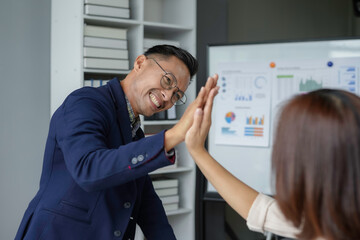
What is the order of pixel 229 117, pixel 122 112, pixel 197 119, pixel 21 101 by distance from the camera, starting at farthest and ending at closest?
pixel 229 117
pixel 21 101
pixel 122 112
pixel 197 119

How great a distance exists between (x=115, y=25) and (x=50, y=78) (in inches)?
23.0

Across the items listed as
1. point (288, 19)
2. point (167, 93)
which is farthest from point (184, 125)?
point (288, 19)

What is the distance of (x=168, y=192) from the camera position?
11.5 feet

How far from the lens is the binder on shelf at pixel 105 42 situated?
9.73 feet

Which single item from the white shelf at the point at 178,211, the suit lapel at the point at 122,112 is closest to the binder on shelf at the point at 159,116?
the white shelf at the point at 178,211

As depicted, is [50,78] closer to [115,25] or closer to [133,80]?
[115,25]

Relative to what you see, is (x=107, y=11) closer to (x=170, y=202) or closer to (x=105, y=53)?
(x=105, y=53)

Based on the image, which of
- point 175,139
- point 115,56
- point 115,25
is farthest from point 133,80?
point 115,25

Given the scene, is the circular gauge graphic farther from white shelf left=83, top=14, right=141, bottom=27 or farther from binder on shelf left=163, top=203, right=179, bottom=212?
white shelf left=83, top=14, right=141, bottom=27

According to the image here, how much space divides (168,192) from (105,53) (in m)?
1.13

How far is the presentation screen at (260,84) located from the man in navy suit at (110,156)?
1.54m

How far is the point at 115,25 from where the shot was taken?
3.26 metres

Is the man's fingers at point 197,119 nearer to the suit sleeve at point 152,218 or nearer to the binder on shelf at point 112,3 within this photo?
the suit sleeve at point 152,218

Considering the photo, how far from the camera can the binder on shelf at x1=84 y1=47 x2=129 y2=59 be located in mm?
2947
